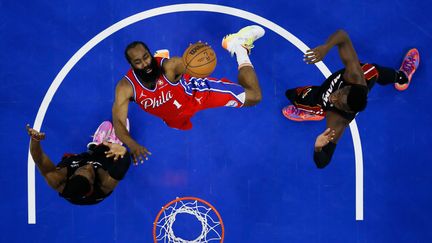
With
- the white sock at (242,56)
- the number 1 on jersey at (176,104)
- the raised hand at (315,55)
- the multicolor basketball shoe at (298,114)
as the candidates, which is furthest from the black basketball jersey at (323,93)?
the number 1 on jersey at (176,104)

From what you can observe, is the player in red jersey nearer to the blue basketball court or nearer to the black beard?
the black beard

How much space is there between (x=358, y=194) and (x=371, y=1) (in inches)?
115

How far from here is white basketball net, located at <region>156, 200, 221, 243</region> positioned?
639 cm

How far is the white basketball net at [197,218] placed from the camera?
21.0 ft

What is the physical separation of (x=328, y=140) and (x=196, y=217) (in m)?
2.49

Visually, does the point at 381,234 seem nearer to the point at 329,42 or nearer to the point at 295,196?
the point at 295,196

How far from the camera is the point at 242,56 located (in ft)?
18.8

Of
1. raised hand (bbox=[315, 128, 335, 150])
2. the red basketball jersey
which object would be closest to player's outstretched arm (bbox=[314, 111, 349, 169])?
raised hand (bbox=[315, 128, 335, 150])

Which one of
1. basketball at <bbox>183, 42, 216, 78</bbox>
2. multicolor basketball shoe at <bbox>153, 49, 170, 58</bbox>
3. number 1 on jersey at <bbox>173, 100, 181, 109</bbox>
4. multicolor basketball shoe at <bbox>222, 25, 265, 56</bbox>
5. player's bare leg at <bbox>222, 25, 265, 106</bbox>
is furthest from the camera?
multicolor basketball shoe at <bbox>153, 49, 170, 58</bbox>

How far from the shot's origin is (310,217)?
6.50m

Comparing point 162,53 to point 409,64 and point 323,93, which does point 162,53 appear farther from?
point 409,64

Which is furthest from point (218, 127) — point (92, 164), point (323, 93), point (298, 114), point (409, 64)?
point (409, 64)

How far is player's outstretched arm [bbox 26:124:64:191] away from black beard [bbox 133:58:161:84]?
1288 mm

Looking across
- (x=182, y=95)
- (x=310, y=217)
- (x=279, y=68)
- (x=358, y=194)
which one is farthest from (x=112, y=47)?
(x=358, y=194)
